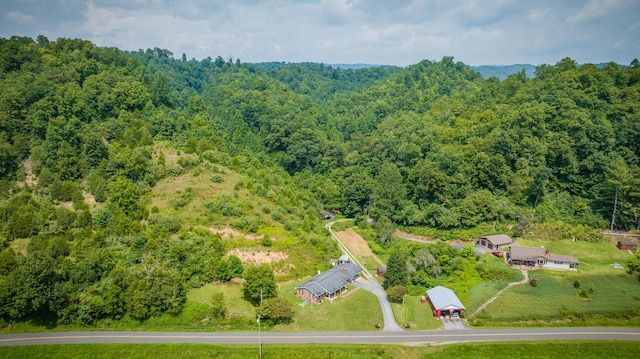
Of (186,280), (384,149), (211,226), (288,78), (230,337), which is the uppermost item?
(288,78)

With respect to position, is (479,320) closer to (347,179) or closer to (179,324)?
(179,324)

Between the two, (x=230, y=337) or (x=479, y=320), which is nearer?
(x=230, y=337)

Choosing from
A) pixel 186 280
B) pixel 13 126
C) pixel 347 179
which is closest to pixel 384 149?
pixel 347 179

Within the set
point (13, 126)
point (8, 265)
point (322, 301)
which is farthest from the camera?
point (13, 126)

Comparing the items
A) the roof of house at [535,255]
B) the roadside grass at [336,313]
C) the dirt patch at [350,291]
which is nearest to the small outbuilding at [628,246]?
the roof of house at [535,255]

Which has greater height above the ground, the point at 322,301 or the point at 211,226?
the point at 211,226


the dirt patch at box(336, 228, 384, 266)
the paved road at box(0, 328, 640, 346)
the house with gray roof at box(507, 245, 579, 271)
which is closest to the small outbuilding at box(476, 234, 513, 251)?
the house with gray roof at box(507, 245, 579, 271)

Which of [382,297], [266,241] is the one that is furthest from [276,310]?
[382,297]

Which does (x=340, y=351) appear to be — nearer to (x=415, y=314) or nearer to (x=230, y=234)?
(x=415, y=314)
